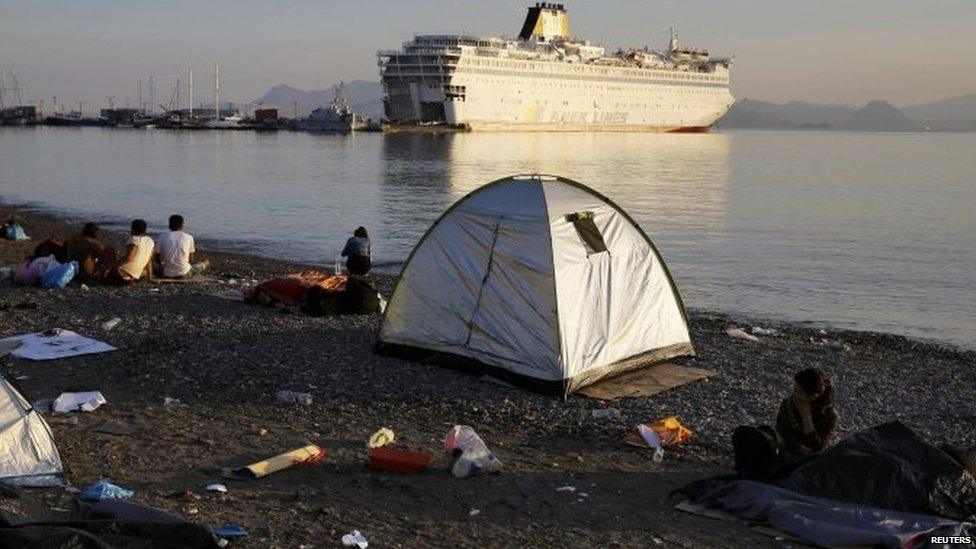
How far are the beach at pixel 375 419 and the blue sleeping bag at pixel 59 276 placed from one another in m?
0.27

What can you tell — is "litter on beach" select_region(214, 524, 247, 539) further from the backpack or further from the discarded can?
the backpack

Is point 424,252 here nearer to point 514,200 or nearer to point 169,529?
point 514,200

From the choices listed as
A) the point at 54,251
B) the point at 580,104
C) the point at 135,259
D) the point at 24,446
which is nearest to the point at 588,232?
the point at 24,446

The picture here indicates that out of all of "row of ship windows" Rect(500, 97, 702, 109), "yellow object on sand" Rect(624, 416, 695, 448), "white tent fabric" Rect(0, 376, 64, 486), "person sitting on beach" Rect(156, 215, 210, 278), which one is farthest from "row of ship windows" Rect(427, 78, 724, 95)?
"white tent fabric" Rect(0, 376, 64, 486)

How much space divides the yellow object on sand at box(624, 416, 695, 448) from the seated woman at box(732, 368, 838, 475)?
1.00 meters

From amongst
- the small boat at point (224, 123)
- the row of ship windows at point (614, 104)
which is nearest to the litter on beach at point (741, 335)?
the row of ship windows at point (614, 104)

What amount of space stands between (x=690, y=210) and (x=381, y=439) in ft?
97.1

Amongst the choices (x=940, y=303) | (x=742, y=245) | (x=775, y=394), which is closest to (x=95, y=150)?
(x=742, y=245)

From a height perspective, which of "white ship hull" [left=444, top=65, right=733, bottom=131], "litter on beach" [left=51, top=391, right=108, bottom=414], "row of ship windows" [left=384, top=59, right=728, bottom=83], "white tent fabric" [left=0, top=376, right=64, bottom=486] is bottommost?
"litter on beach" [left=51, top=391, right=108, bottom=414]

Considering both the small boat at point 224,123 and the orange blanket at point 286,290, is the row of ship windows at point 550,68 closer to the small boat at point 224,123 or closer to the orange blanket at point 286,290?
the small boat at point 224,123

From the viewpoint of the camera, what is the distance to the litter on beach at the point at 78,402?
820 centimetres

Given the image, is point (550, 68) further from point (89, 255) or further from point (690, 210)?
point (89, 255)

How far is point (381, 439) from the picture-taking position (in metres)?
7.60

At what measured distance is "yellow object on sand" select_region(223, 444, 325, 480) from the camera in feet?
22.2
